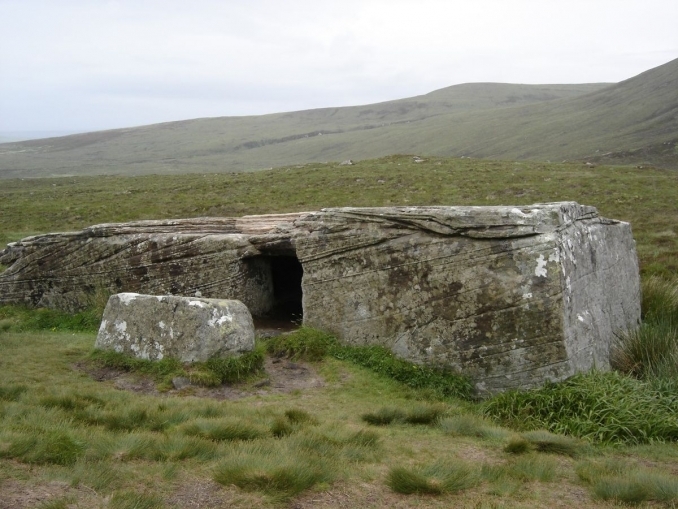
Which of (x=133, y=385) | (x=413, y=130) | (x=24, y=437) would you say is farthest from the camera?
(x=413, y=130)

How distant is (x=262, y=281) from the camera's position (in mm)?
16047

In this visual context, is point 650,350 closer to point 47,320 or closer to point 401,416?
point 401,416

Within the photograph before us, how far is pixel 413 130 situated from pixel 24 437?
495 feet

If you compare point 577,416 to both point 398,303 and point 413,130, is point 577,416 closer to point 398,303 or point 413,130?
point 398,303

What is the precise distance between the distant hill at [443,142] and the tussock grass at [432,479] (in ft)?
226

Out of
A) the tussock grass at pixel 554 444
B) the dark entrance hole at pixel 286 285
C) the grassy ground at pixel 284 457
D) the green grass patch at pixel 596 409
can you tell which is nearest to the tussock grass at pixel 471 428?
the grassy ground at pixel 284 457

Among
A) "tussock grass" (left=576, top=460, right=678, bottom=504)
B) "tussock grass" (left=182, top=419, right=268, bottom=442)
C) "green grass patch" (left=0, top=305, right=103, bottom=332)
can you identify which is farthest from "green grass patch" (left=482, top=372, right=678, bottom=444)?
"green grass patch" (left=0, top=305, right=103, bottom=332)

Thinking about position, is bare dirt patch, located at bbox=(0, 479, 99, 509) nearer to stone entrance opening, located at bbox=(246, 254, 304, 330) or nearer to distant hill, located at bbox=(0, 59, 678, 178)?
stone entrance opening, located at bbox=(246, 254, 304, 330)

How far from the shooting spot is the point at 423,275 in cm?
1185

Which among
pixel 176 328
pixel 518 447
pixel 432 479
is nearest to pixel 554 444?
pixel 518 447

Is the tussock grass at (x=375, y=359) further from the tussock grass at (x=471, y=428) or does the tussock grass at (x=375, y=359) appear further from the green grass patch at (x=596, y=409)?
the tussock grass at (x=471, y=428)

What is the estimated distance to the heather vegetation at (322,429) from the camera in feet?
18.9

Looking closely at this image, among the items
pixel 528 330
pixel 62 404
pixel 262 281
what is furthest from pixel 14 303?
pixel 528 330

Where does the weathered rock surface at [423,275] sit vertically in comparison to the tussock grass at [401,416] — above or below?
above
